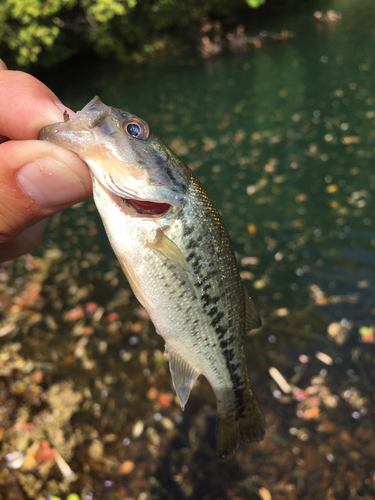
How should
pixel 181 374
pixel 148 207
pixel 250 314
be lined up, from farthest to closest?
pixel 250 314 < pixel 181 374 < pixel 148 207

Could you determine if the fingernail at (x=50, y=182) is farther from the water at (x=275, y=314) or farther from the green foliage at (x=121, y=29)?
the green foliage at (x=121, y=29)

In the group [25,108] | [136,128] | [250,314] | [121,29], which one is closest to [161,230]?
[136,128]

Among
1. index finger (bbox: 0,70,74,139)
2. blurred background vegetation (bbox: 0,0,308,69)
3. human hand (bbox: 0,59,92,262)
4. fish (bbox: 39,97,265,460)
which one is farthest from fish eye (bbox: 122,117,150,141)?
blurred background vegetation (bbox: 0,0,308,69)

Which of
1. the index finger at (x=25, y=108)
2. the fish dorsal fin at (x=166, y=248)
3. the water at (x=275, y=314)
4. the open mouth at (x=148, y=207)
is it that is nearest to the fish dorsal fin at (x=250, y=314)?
the fish dorsal fin at (x=166, y=248)

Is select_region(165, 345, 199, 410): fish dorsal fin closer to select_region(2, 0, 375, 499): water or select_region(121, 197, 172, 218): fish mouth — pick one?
select_region(121, 197, 172, 218): fish mouth

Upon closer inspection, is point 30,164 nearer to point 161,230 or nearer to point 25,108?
→ point 25,108

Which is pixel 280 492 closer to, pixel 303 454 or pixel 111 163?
pixel 303 454

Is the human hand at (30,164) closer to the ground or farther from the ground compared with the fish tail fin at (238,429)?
farther from the ground
